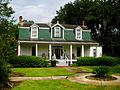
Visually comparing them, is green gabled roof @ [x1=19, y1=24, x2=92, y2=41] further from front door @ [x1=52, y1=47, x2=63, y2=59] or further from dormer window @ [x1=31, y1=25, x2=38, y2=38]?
front door @ [x1=52, y1=47, x2=63, y2=59]

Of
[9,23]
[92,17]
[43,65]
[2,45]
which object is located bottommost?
[43,65]

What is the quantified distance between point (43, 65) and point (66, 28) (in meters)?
9.93

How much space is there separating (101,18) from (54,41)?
851 inches

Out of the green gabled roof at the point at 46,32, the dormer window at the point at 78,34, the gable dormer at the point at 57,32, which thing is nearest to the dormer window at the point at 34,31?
the green gabled roof at the point at 46,32

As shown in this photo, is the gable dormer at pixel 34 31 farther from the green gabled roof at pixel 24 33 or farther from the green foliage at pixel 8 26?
the green foliage at pixel 8 26

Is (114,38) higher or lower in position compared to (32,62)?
Answer: higher

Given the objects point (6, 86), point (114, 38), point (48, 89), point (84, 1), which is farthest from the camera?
point (84, 1)

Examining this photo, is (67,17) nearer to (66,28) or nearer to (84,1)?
(84,1)

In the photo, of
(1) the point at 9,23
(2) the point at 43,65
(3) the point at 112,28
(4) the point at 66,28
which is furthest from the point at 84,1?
(1) the point at 9,23

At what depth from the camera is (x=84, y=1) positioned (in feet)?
161

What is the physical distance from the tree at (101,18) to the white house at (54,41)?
9.90m

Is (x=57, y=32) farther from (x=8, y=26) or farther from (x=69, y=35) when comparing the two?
(x=8, y=26)

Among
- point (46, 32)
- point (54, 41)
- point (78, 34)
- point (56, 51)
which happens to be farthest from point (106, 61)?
point (46, 32)

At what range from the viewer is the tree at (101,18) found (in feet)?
112
